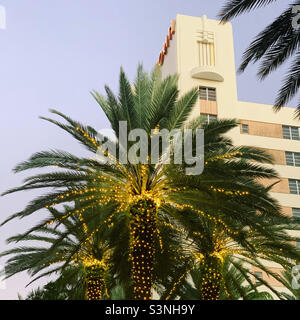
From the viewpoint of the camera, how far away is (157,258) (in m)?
16.0

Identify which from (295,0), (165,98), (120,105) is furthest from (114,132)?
(295,0)

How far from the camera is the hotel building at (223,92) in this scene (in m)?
41.6

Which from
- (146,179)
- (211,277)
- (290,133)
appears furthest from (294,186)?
(146,179)

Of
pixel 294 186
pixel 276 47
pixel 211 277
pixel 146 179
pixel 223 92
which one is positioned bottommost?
pixel 211 277

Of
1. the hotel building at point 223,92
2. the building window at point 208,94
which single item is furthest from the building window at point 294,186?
the building window at point 208,94

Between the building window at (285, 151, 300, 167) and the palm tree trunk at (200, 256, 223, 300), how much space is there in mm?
28185

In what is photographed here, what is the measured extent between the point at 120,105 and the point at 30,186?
3311 mm

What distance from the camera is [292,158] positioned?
44.8 m

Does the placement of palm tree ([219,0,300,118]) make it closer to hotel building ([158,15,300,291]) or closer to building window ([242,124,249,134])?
hotel building ([158,15,300,291])

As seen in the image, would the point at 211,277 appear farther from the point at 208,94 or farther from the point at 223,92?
the point at 223,92

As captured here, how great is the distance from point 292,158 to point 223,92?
8.57 m
